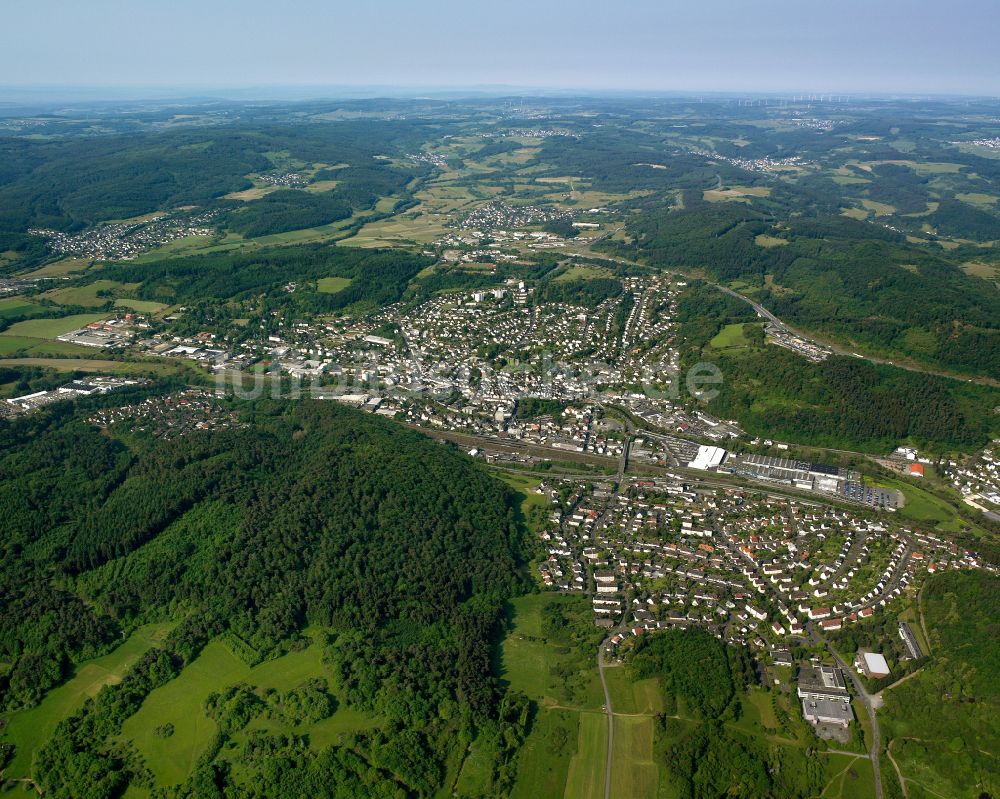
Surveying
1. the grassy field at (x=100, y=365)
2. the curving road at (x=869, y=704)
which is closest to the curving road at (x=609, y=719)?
the curving road at (x=869, y=704)

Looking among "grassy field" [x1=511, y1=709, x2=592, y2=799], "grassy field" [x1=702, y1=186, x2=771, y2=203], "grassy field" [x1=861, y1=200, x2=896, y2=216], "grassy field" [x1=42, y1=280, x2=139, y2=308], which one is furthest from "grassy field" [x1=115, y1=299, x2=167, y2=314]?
"grassy field" [x1=861, y1=200, x2=896, y2=216]

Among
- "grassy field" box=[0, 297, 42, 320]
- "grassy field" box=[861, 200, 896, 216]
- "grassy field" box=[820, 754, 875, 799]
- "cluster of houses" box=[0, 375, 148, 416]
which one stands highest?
"grassy field" box=[861, 200, 896, 216]

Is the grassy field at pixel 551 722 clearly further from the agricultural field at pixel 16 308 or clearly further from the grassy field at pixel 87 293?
the grassy field at pixel 87 293

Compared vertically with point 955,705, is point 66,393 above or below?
below

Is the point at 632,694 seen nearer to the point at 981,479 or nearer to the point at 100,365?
the point at 981,479

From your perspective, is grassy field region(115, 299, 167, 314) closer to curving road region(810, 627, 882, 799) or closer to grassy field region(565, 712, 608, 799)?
grassy field region(565, 712, 608, 799)

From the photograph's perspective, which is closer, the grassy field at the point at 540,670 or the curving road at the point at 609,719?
the curving road at the point at 609,719

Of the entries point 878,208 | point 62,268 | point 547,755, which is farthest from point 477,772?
point 878,208
